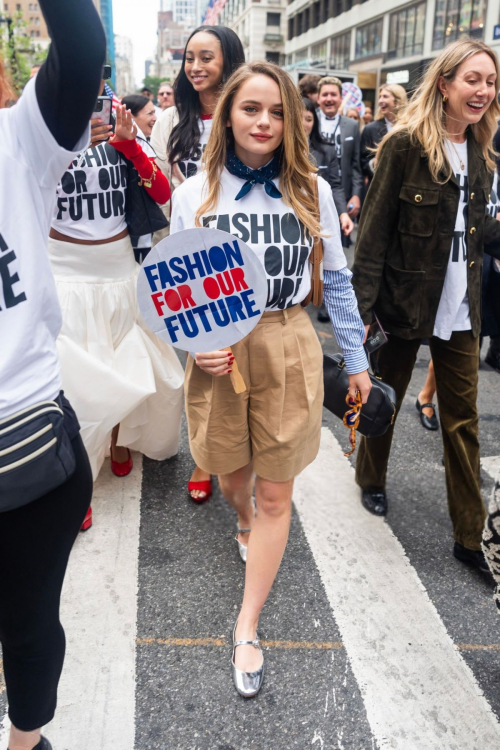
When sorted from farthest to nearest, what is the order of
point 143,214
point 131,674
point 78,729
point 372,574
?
1. point 143,214
2. point 372,574
3. point 131,674
4. point 78,729

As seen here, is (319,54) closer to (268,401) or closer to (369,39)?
(369,39)

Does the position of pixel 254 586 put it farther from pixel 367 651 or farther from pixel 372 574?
pixel 372 574

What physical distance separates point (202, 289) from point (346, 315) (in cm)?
65

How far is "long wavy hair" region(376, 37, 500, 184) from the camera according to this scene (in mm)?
2771

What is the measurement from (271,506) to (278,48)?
77.4m

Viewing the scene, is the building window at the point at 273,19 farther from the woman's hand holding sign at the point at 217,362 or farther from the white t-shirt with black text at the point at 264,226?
the woman's hand holding sign at the point at 217,362

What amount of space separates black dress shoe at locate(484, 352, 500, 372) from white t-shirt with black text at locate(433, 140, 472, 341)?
2.79 m

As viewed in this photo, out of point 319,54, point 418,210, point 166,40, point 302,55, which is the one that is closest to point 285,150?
point 418,210

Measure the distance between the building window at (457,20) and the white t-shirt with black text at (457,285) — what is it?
99.9 ft

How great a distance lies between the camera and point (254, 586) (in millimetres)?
2469

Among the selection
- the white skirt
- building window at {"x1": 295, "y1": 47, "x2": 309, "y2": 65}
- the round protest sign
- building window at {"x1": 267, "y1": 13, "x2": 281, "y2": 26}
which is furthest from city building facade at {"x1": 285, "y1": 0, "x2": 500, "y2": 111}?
the round protest sign

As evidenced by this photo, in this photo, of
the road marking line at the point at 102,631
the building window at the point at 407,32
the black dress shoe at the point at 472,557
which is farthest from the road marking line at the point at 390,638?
the building window at the point at 407,32

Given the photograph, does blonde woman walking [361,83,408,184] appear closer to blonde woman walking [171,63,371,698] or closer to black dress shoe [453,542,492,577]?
black dress shoe [453,542,492,577]

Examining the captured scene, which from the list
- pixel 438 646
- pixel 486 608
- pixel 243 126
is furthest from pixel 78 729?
pixel 243 126
